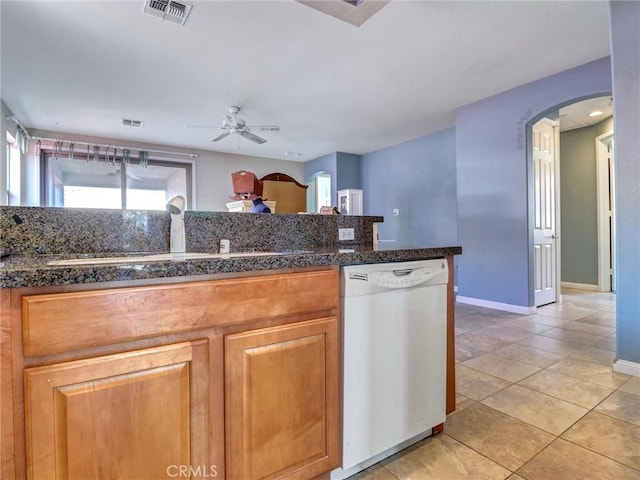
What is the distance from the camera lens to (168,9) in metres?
2.27

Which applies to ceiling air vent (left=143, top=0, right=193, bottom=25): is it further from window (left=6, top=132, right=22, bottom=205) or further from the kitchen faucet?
window (left=6, top=132, right=22, bottom=205)

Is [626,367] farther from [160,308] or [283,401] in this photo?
[160,308]

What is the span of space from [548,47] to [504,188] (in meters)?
1.42

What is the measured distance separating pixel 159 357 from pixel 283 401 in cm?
41

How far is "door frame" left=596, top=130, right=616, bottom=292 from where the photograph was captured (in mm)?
4668

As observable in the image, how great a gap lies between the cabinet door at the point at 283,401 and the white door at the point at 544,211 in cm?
356

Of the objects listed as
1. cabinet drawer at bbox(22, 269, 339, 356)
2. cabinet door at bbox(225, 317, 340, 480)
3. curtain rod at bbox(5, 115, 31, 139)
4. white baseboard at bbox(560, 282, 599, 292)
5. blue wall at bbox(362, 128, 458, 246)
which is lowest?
white baseboard at bbox(560, 282, 599, 292)

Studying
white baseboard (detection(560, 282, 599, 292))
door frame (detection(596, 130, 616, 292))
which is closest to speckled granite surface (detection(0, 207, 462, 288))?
door frame (detection(596, 130, 616, 292))

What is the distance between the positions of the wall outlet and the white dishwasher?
26.2 inches

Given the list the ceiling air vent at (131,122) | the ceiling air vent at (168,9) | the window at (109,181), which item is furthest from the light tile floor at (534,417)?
the ceiling air vent at (131,122)

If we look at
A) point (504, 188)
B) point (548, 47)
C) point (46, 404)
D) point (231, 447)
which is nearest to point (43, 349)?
point (46, 404)

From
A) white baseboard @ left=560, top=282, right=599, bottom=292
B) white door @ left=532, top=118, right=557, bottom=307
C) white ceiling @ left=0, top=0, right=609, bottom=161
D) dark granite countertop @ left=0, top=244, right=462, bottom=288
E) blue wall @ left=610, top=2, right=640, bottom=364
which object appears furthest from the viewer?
white baseboard @ left=560, top=282, right=599, bottom=292

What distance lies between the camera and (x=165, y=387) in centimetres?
83

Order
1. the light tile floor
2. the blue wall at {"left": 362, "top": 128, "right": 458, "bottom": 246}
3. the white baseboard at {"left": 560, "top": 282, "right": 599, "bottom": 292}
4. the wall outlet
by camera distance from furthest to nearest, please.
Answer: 1. the blue wall at {"left": 362, "top": 128, "right": 458, "bottom": 246}
2. the white baseboard at {"left": 560, "top": 282, "right": 599, "bottom": 292}
3. the wall outlet
4. the light tile floor
